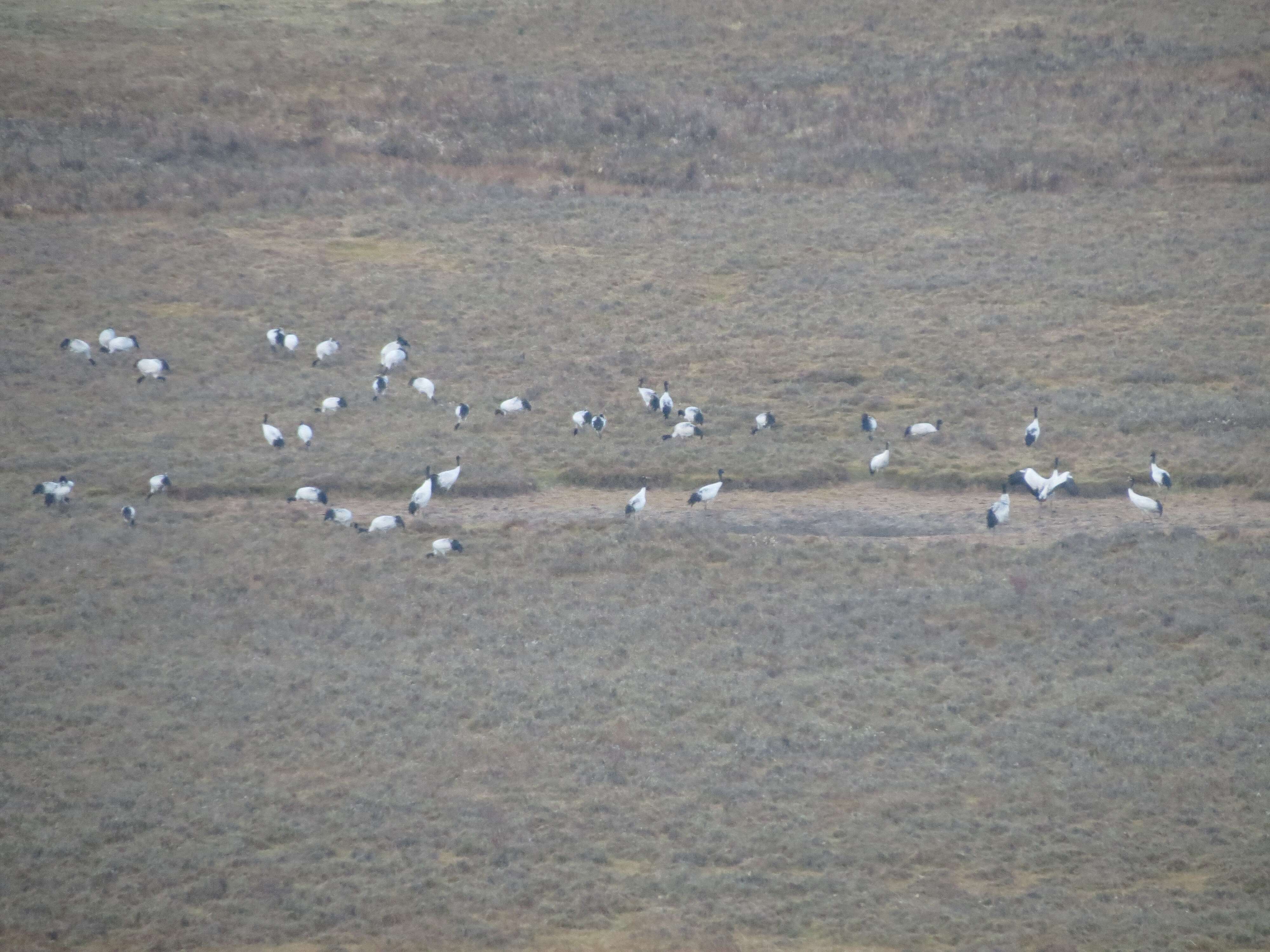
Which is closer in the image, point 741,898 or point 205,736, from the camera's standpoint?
point 741,898

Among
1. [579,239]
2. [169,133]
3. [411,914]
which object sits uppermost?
[169,133]

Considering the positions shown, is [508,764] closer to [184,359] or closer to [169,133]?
[184,359]

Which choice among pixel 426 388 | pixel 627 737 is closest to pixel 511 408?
pixel 426 388

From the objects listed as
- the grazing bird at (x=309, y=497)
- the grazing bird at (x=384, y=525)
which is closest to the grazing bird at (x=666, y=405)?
the grazing bird at (x=384, y=525)

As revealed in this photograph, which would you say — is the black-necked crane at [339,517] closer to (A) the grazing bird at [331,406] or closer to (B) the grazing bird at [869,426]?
(A) the grazing bird at [331,406]

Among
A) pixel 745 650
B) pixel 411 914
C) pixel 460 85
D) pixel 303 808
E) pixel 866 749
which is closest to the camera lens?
pixel 411 914

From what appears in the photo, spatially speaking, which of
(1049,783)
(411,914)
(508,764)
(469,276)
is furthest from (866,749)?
(469,276)
